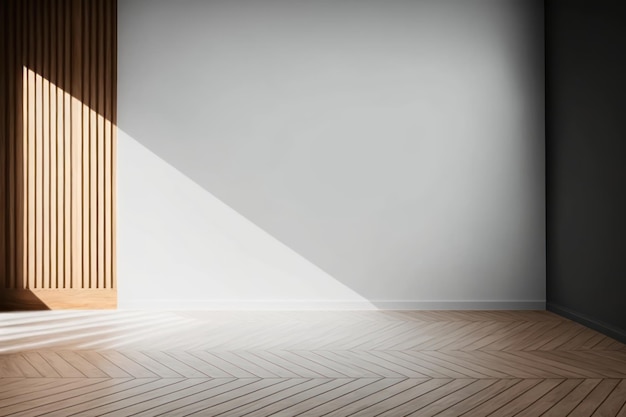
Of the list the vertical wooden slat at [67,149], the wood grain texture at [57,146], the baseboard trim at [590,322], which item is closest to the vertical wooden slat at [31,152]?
the wood grain texture at [57,146]

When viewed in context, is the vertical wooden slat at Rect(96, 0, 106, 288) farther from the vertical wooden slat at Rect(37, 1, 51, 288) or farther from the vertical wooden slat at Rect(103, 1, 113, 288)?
the vertical wooden slat at Rect(37, 1, 51, 288)

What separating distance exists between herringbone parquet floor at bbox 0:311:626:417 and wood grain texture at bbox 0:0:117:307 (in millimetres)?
610

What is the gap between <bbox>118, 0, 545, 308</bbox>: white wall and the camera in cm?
571

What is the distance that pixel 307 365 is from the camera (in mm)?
3703

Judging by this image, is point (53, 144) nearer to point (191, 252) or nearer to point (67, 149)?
point (67, 149)

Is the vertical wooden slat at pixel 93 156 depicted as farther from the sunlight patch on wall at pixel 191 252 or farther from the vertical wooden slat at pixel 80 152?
the sunlight patch on wall at pixel 191 252

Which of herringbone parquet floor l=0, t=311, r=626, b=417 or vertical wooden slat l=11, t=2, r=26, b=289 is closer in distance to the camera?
herringbone parquet floor l=0, t=311, r=626, b=417

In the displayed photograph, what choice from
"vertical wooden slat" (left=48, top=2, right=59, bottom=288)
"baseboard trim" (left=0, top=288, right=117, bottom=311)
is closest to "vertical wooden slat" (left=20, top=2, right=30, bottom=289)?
"baseboard trim" (left=0, top=288, right=117, bottom=311)

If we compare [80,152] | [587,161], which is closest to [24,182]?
[80,152]

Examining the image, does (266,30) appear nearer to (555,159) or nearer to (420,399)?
(555,159)

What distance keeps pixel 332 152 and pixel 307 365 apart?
247cm

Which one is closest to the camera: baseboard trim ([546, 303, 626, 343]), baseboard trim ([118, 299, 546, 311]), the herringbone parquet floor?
the herringbone parquet floor

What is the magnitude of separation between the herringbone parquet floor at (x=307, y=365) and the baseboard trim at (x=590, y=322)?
0.06 m

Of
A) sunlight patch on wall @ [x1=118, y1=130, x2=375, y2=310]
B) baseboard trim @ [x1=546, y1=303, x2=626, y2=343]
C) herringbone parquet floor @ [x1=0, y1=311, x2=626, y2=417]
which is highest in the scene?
sunlight patch on wall @ [x1=118, y1=130, x2=375, y2=310]
